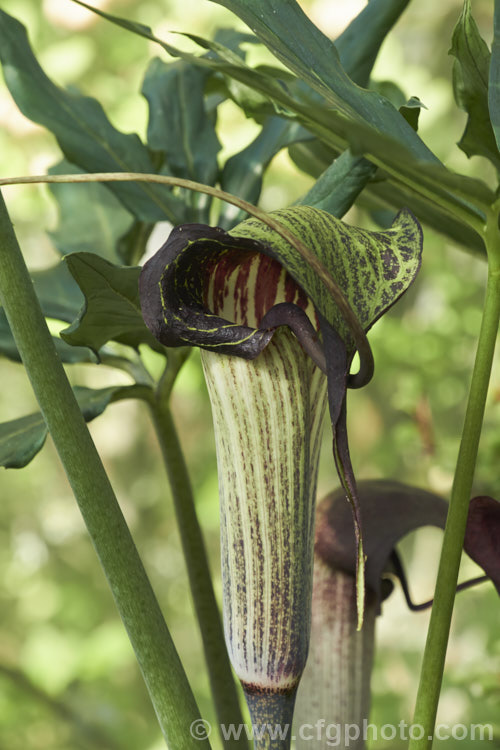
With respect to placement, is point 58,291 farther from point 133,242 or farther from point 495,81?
point 495,81

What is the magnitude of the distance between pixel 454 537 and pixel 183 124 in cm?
34

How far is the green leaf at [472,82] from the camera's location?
1.13 ft

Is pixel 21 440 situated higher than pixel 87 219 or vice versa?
pixel 87 219

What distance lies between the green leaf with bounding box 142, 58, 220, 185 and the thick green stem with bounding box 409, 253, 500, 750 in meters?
0.25

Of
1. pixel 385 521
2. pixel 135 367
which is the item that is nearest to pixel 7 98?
pixel 135 367

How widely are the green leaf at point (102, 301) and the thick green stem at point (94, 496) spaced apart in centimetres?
3

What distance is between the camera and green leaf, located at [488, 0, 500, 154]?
320mm

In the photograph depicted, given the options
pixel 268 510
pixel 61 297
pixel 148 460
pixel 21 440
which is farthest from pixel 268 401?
pixel 148 460

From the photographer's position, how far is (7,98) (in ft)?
4.76

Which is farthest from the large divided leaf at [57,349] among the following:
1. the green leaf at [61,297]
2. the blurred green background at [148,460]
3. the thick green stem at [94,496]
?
the blurred green background at [148,460]

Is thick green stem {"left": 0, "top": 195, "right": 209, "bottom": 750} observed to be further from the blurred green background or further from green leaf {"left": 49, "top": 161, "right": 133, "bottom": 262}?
the blurred green background

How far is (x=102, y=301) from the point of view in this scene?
0.35m

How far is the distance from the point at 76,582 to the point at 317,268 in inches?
69.3

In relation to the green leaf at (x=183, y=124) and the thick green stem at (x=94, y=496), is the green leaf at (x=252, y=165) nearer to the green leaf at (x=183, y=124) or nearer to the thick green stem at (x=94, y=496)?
the green leaf at (x=183, y=124)
